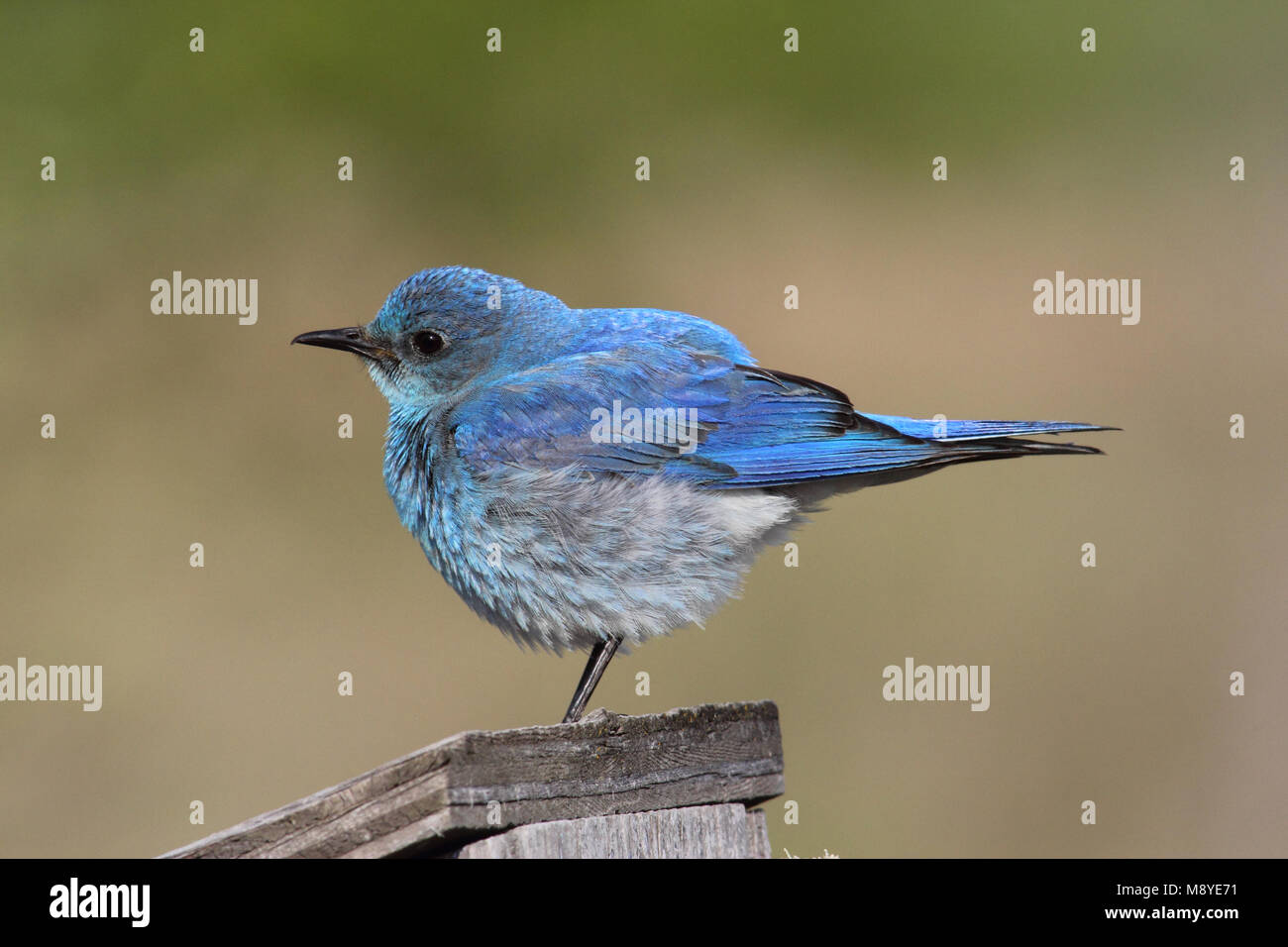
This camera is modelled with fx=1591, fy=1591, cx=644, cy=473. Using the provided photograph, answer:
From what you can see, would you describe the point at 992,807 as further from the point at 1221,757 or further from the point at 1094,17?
the point at 1094,17

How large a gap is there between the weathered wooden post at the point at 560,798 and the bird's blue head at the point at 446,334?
219 cm

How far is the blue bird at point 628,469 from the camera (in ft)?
17.5

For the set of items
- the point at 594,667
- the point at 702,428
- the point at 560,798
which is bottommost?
the point at 560,798

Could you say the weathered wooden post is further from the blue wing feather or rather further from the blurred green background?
the blurred green background

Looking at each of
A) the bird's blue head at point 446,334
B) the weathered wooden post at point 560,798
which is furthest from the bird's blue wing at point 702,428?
the weathered wooden post at point 560,798

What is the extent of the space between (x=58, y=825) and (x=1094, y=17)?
7.82 metres

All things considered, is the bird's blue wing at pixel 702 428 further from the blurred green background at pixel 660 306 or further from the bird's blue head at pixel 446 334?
the blurred green background at pixel 660 306

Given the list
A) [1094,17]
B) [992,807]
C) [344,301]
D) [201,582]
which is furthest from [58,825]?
[1094,17]

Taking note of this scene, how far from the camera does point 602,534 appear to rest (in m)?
5.30

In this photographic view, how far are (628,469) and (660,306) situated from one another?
4031mm

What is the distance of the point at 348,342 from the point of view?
6113 millimetres

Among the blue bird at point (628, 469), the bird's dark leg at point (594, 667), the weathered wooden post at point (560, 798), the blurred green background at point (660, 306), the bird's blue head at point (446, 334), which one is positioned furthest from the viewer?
the blurred green background at point (660, 306)

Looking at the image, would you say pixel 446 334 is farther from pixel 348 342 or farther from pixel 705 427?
pixel 705 427

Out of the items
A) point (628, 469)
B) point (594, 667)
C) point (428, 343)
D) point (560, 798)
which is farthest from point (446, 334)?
point (560, 798)
